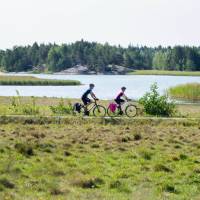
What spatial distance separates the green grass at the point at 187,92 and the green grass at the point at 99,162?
81.4 feet

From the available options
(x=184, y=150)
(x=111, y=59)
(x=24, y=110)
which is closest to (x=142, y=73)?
(x=111, y=59)

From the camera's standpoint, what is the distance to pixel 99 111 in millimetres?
30844

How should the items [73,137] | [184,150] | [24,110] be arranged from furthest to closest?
[24,110], [73,137], [184,150]

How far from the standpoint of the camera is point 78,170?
14.5 m

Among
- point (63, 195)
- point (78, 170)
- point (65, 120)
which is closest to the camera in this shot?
point (63, 195)

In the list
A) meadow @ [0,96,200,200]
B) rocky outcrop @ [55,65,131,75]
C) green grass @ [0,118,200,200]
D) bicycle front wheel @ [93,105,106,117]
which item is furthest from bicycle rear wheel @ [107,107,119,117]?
rocky outcrop @ [55,65,131,75]

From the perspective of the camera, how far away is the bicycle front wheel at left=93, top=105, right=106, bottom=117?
30677 mm

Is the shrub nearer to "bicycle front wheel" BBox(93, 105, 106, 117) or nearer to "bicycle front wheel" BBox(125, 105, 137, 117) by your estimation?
"bicycle front wheel" BBox(93, 105, 106, 117)

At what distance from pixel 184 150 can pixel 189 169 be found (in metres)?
4.41

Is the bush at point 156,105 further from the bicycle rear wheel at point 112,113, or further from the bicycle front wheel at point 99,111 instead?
the bicycle front wheel at point 99,111

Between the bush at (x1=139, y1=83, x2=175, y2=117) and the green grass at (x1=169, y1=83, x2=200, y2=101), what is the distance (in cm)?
1989

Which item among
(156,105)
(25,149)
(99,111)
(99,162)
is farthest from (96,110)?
(99,162)

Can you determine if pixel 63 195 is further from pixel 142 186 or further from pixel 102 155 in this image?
pixel 102 155

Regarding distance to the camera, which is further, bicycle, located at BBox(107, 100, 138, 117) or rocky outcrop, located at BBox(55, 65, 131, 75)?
rocky outcrop, located at BBox(55, 65, 131, 75)
